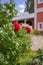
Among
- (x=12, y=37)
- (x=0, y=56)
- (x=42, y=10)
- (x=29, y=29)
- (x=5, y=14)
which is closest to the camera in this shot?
(x=0, y=56)

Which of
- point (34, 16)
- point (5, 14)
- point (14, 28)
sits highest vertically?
point (5, 14)

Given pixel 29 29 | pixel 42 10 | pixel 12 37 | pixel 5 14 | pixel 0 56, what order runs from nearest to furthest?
pixel 0 56
pixel 12 37
pixel 5 14
pixel 29 29
pixel 42 10

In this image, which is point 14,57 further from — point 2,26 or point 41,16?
point 41,16

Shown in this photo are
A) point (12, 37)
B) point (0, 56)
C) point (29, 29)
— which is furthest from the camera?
point (29, 29)

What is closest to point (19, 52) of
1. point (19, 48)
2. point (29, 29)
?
point (19, 48)

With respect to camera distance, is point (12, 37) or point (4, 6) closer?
point (12, 37)

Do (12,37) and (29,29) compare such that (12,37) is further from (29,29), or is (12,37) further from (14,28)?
(29,29)

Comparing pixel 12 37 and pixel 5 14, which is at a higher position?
pixel 5 14

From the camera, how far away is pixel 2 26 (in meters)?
3.36

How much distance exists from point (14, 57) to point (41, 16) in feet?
59.1

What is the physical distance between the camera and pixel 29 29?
420cm

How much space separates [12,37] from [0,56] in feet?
1.14

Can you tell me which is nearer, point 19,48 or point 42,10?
point 19,48

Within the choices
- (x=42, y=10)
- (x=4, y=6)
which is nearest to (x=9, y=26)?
(x=4, y=6)
